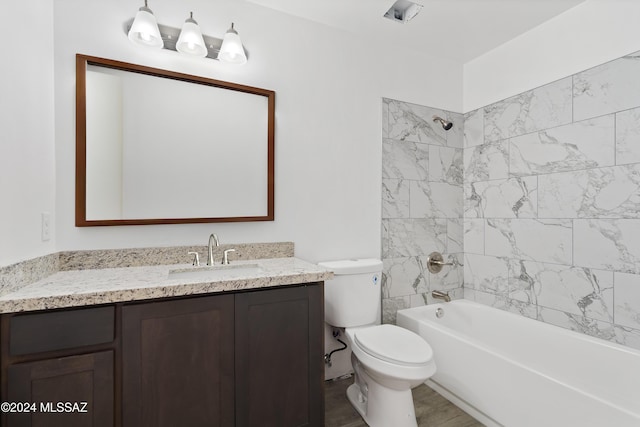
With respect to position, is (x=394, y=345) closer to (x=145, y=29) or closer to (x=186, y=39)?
(x=186, y=39)

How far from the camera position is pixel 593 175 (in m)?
1.93

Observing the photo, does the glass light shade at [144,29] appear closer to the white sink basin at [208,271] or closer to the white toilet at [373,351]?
the white sink basin at [208,271]

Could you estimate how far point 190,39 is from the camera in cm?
167

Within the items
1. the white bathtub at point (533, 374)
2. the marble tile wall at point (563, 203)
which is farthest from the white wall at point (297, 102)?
the white bathtub at point (533, 374)

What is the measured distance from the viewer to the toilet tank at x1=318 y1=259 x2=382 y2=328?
6.50 ft

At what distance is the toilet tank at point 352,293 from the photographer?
1.98m

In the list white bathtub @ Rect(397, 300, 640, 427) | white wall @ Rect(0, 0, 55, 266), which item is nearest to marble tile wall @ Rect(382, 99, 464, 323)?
white bathtub @ Rect(397, 300, 640, 427)

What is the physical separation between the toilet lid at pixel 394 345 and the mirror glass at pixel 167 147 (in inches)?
36.8

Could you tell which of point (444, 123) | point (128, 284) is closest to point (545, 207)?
point (444, 123)

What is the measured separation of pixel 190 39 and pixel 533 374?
8.16 ft

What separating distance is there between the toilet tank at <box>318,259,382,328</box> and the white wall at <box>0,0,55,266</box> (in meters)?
1.46

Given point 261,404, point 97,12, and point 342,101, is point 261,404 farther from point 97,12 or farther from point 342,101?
point 97,12

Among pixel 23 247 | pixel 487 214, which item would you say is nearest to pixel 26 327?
pixel 23 247

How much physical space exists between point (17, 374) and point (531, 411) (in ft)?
7.21
